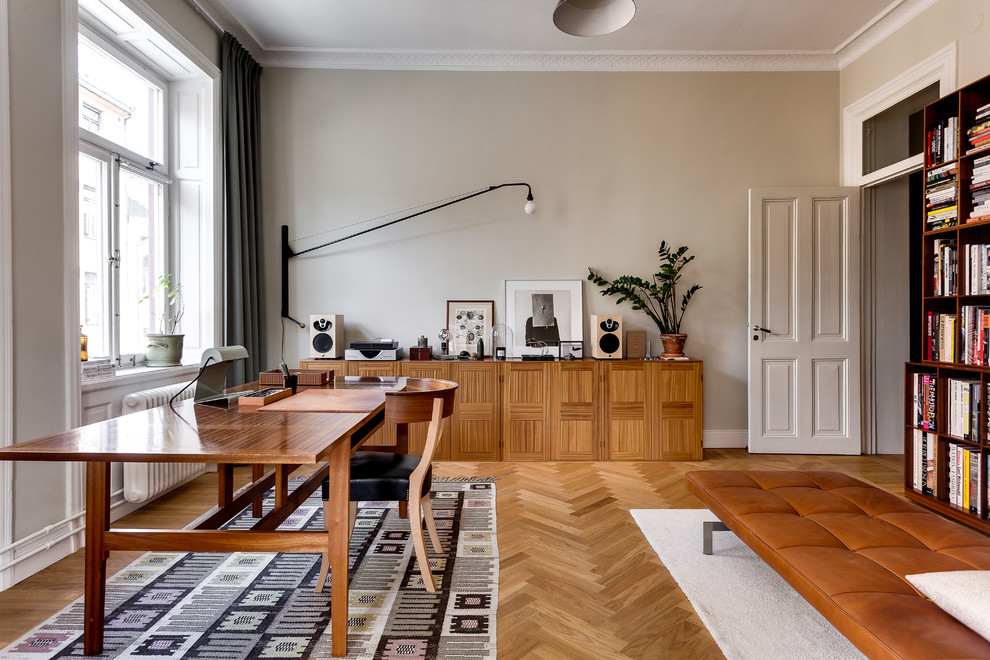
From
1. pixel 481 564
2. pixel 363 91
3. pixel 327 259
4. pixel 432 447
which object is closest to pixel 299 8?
pixel 363 91

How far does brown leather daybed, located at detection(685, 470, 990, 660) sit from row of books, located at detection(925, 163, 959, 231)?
5.15 ft

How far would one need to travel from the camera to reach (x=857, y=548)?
164 cm

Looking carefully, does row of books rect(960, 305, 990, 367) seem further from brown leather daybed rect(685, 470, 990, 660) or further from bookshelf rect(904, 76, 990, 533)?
brown leather daybed rect(685, 470, 990, 660)

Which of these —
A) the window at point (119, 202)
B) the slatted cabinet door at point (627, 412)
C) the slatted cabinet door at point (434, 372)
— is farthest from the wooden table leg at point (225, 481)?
the slatted cabinet door at point (627, 412)

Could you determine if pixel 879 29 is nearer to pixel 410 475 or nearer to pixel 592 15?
pixel 592 15

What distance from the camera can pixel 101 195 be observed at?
3076mm

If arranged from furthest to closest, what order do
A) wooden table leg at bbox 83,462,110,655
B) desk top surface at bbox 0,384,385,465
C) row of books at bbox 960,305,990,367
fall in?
row of books at bbox 960,305,990,367 < wooden table leg at bbox 83,462,110,655 < desk top surface at bbox 0,384,385,465

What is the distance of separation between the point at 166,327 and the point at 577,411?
2.99 metres

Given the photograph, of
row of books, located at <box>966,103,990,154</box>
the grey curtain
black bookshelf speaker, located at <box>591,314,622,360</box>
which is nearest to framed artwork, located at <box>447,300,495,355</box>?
black bookshelf speaker, located at <box>591,314,622,360</box>

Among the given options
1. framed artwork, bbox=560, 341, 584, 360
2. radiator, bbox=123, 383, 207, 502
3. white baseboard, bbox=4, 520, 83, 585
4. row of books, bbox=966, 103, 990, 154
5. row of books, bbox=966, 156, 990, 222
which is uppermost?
row of books, bbox=966, 103, 990, 154

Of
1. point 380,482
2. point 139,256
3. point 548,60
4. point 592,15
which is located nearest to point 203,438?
point 380,482

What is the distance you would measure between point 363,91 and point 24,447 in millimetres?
3678

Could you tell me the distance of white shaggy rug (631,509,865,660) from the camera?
166cm

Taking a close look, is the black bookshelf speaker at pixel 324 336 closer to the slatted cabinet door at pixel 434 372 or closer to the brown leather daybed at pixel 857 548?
the slatted cabinet door at pixel 434 372
